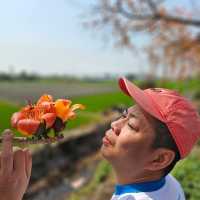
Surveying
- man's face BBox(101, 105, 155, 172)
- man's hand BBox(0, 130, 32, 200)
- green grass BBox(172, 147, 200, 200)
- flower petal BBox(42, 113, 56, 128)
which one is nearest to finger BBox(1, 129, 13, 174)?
man's hand BBox(0, 130, 32, 200)

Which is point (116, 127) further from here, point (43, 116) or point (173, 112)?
point (43, 116)

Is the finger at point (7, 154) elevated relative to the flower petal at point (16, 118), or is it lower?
lower

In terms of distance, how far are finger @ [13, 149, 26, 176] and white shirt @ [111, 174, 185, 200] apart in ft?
1.30

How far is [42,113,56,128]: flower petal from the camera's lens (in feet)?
6.06

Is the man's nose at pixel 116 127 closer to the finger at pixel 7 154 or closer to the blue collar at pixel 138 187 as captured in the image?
the blue collar at pixel 138 187

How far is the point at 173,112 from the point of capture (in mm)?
2043

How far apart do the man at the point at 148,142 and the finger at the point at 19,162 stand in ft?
1.20

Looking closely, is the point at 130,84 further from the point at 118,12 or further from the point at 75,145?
the point at 75,145

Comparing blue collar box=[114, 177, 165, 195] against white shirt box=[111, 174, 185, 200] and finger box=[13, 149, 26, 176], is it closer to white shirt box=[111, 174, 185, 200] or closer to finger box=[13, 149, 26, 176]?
white shirt box=[111, 174, 185, 200]

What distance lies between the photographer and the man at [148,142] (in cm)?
202

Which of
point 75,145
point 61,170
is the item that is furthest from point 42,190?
point 75,145

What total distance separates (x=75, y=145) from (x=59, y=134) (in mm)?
11577

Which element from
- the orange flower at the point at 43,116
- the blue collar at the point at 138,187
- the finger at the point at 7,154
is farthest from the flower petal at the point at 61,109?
the blue collar at the point at 138,187

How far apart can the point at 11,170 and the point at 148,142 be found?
0.56 m
